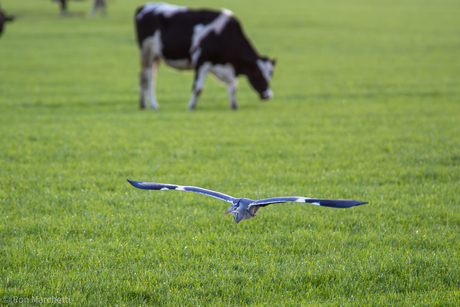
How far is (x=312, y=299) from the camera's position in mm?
4586

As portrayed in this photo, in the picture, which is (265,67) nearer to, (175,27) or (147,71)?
(175,27)

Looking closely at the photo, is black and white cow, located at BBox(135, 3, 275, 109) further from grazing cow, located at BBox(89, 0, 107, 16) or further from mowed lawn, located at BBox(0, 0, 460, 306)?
grazing cow, located at BBox(89, 0, 107, 16)

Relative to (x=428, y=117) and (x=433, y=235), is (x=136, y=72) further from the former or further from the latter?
(x=433, y=235)

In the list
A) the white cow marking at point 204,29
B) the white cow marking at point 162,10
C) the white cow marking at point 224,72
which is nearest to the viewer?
the white cow marking at point 204,29

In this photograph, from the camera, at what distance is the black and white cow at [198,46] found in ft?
48.0

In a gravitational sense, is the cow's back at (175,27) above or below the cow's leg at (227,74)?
above

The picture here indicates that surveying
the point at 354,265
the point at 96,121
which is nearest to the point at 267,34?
the point at 96,121

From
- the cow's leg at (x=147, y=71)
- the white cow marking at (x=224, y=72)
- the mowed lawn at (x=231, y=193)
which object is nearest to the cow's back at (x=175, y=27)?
the cow's leg at (x=147, y=71)

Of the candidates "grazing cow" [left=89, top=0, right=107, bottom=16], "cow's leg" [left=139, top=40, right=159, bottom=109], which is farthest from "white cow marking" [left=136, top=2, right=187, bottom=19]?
"grazing cow" [left=89, top=0, right=107, bottom=16]

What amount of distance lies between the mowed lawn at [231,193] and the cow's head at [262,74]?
0.58 metres

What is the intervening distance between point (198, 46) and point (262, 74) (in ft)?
7.17

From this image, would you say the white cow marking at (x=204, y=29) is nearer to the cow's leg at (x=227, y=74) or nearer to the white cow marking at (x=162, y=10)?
the cow's leg at (x=227, y=74)

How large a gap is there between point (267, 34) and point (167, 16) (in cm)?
2370

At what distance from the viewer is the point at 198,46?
14602 mm
